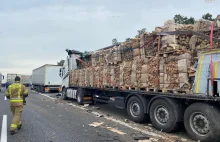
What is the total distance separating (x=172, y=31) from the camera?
6281mm

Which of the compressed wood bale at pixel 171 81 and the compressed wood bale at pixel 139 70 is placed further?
the compressed wood bale at pixel 139 70

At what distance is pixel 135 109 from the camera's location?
773 centimetres

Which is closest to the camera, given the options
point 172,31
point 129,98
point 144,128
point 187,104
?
point 187,104

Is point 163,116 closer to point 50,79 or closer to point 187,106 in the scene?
point 187,106

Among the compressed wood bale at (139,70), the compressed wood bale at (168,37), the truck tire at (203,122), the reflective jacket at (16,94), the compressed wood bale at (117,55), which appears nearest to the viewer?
the truck tire at (203,122)

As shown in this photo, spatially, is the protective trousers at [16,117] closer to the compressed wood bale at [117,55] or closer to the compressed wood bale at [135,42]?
the compressed wood bale at [117,55]

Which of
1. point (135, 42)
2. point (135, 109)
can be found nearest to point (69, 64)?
point (135, 42)

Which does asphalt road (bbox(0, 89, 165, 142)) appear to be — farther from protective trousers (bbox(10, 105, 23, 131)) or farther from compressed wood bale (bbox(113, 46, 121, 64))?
compressed wood bale (bbox(113, 46, 121, 64))

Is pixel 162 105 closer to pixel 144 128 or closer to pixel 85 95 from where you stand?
pixel 144 128

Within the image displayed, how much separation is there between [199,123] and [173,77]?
1.38m

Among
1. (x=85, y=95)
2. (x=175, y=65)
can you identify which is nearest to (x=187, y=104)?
(x=175, y=65)

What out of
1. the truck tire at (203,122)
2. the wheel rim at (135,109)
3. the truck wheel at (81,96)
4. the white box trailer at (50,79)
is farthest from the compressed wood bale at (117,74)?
the white box trailer at (50,79)

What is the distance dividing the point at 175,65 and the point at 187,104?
1102mm

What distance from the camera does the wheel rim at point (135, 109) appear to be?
24.9ft
